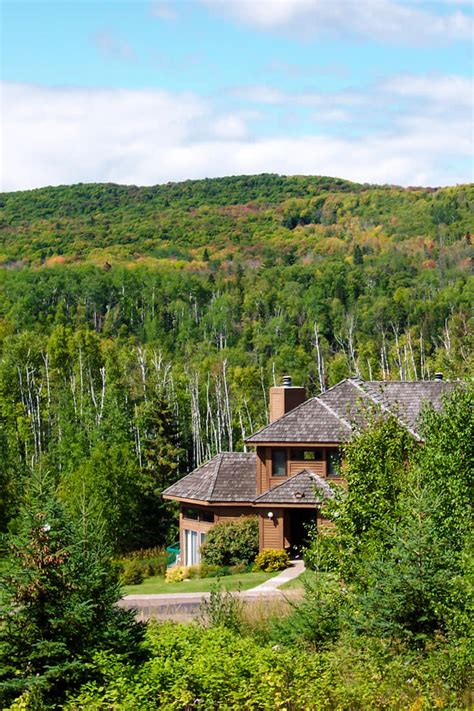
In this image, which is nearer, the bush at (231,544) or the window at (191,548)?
the bush at (231,544)

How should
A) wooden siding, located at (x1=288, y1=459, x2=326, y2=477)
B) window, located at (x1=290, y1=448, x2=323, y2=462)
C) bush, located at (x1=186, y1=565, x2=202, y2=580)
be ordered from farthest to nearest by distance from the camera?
window, located at (x1=290, y1=448, x2=323, y2=462)
wooden siding, located at (x1=288, y1=459, x2=326, y2=477)
bush, located at (x1=186, y1=565, x2=202, y2=580)

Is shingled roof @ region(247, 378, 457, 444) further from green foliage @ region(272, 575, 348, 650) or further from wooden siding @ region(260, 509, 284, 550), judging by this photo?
green foliage @ region(272, 575, 348, 650)

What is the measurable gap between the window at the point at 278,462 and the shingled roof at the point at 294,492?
1.10 meters

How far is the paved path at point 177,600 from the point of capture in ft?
78.5

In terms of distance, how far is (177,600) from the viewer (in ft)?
85.9

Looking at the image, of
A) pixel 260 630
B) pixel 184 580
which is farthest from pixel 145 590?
pixel 260 630

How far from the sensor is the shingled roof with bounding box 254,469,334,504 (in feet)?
114

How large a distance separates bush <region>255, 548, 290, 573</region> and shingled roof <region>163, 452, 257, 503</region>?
142 inches

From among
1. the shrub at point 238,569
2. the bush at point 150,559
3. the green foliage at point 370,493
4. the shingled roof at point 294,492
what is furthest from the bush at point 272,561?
the green foliage at point 370,493

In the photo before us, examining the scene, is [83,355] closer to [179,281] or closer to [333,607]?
[179,281]

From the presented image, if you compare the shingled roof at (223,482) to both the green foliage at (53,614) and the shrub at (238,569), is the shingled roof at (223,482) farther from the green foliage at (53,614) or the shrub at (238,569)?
the green foliage at (53,614)

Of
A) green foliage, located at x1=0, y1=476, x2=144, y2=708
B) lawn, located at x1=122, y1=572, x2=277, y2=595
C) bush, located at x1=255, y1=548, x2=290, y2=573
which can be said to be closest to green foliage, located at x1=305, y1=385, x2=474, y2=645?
green foliage, located at x1=0, y1=476, x2=144, y2=708

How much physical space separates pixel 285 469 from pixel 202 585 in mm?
7152

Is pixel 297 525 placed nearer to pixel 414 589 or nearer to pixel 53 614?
pixel 414 589
